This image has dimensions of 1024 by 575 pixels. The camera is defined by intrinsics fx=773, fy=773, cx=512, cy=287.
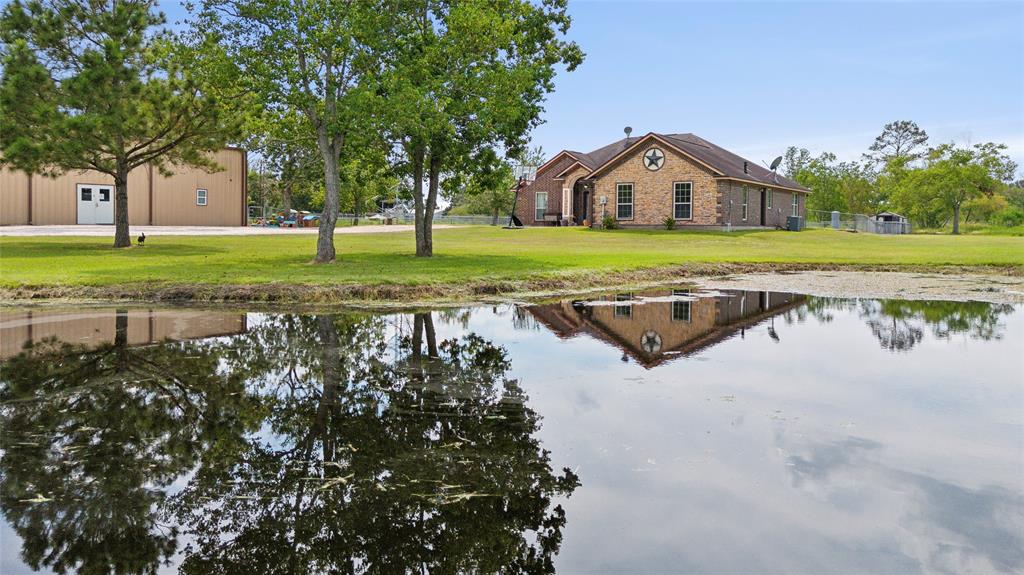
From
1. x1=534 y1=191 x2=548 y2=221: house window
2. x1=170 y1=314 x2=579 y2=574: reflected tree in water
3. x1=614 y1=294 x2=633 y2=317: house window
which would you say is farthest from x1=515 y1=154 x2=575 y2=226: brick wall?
x1=170 y1=314 x2=579 y2=574: reflected tree in water

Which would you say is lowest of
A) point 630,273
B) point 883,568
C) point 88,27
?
point 883,568

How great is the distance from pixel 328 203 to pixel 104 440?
1648cm

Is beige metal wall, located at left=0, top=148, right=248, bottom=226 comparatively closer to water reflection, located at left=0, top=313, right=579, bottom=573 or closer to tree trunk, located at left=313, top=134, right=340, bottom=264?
tree trunk, located at left=313, top=134, right=340, bottom=264

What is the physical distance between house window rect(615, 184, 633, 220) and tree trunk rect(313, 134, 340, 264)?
87.4ft

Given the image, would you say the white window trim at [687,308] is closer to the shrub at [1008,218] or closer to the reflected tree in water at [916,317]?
the reflected tree in water at [916,317]

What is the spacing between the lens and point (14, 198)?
39875mm

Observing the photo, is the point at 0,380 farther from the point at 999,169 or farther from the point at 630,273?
the point at 999,169

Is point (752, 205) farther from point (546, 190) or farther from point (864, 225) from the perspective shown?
point (864, 225)

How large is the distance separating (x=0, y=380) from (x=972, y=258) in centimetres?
2759

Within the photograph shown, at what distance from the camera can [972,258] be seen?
2595 cm

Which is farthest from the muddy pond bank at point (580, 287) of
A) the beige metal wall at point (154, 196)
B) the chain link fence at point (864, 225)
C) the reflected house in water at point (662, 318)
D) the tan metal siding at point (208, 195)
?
the chain link fence at point (864, 225)

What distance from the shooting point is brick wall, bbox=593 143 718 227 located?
43344 mm

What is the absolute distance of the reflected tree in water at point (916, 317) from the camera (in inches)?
437

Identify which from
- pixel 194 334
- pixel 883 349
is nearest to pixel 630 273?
pixel 883 349
